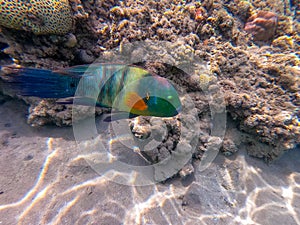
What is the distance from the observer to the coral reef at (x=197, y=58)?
9.76ft

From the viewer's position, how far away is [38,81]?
5.10 feet

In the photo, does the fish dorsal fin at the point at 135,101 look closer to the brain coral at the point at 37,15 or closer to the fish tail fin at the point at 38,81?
the fish tail fin at the point at 38,81

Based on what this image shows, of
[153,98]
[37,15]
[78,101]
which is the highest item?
[37,15]

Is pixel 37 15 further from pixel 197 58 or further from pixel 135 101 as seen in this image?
pixel 197 58

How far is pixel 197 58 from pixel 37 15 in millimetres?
2793

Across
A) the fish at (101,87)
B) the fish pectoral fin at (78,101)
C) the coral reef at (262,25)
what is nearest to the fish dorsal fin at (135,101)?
the fish at (101,87)

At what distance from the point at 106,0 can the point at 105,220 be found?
3.81 meters

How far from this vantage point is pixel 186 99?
126 inches

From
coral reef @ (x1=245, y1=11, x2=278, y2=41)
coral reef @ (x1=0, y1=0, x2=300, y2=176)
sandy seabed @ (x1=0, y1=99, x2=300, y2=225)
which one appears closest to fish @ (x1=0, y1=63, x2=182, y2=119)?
coral reef @ (x1=0, y1=0, x2=300, y2=176)

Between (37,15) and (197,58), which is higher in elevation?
(197,58)

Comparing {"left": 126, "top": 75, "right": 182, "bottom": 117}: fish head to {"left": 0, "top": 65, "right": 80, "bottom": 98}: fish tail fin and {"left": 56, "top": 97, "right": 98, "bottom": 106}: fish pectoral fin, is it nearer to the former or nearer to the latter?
{"left": 56, "top": 97, "right": 98, "bottom": 106}: fish pectoral fin

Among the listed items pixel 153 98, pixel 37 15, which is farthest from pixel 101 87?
pixel 37 15

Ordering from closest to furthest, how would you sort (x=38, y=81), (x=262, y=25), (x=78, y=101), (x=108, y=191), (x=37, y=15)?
(x=38, y=81)
(x=78, y=101)
(x=108, y=191)
(x=37, y=15)
(x=262, y=25)

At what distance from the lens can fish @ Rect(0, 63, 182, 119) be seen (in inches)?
61.4
